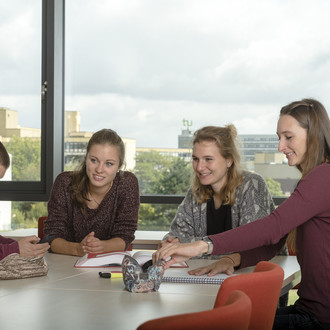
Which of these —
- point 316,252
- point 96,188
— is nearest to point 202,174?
point 96,188

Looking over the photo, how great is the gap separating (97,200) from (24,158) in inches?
77.7

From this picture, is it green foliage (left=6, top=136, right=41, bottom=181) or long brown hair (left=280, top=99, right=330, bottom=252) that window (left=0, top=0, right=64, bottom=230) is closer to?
green foliage (left=6, top=136, right=41, bottom=181)

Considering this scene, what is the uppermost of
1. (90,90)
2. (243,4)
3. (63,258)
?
(243,4)

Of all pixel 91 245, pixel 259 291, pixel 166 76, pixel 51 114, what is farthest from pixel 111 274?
pixel 166 76

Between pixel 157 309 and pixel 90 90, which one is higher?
pixel 90 90

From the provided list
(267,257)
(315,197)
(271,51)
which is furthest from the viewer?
(271,51)

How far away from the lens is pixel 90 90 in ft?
16.7

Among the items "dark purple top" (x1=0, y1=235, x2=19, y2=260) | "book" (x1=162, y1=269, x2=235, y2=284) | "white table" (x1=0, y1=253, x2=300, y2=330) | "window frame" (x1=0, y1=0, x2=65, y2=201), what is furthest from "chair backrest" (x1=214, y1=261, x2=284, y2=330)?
"window frame" (x1=0, y1=0, x2=65, y2=201)

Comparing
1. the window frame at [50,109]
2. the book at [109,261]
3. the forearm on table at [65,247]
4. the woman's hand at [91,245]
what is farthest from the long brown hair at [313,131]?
the window frame at [50,109]

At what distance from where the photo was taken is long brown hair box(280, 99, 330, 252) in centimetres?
227

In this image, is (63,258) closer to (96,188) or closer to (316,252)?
(96,188)

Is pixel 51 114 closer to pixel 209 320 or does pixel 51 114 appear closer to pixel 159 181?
pixel 159 181

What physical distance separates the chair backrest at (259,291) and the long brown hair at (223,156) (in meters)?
1.45

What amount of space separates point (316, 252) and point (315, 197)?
0.21 m
